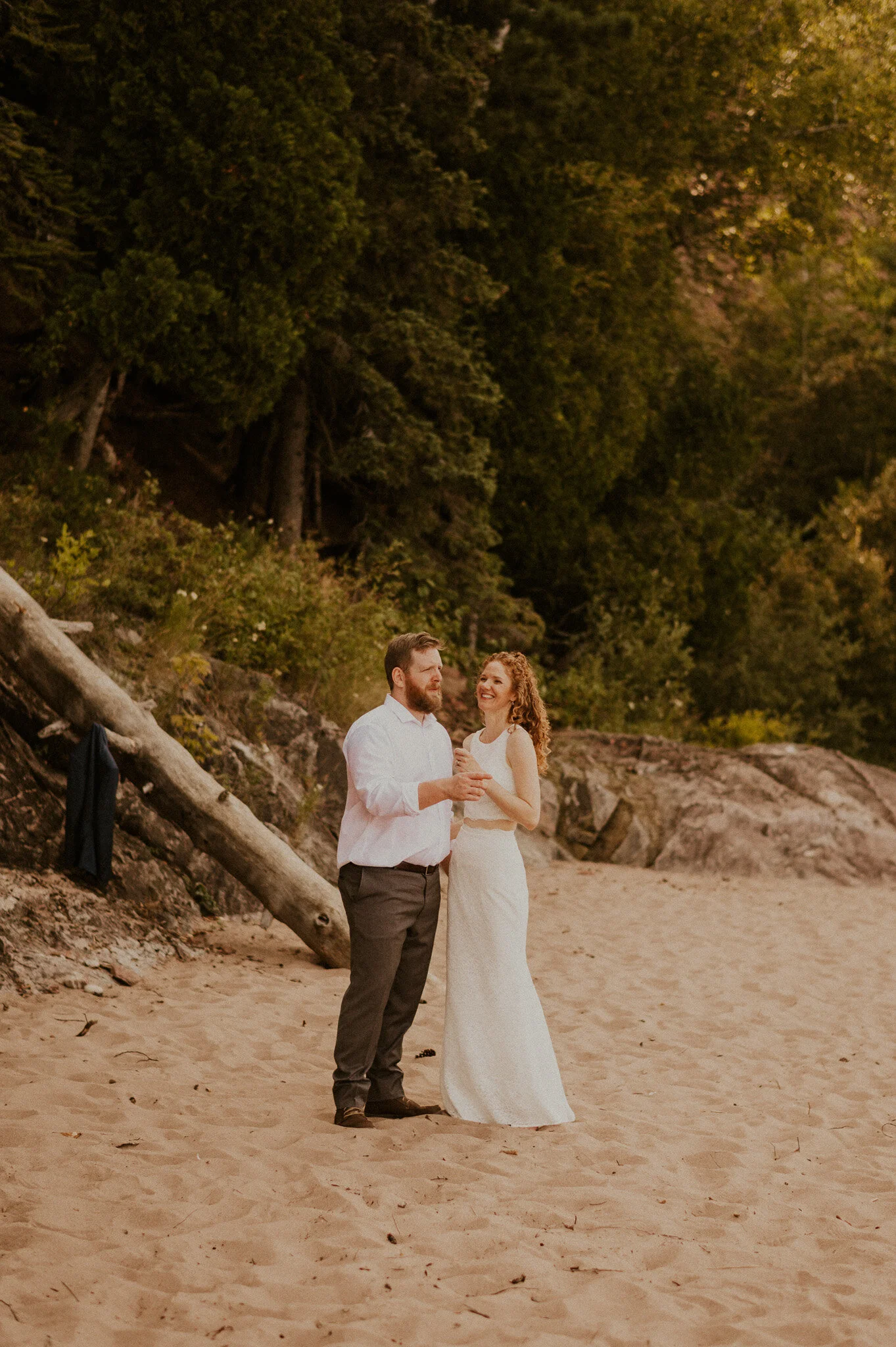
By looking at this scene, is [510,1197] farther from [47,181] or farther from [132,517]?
[47,181]

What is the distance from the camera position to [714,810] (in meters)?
14.4

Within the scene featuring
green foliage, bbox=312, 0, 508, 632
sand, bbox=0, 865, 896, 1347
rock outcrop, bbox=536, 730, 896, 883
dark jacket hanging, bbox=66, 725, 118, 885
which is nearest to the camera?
sand, bbox=0, 865, 896, 1347

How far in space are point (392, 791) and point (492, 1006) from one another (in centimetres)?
108

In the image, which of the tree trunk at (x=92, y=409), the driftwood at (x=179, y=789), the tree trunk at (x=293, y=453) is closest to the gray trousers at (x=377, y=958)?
the driftwood at (x=179, y=789)

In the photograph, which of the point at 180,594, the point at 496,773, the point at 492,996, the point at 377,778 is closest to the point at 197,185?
the point at 180,594

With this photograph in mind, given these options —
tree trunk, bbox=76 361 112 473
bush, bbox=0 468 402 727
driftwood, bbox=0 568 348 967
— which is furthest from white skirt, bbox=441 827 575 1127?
tree trunk, bbox=76 361 112 473

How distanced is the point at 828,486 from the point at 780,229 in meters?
7.79

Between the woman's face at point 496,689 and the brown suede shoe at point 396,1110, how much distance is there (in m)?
1.76

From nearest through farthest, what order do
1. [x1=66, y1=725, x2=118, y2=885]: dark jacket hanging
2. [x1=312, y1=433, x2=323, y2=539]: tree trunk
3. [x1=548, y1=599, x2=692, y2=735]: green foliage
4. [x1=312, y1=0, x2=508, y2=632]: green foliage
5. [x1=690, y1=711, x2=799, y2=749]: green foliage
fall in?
1. [x1=66, y1=725, x2=118, y2=885]: dark jacket hanging
2. [x1=312, y1=0, x2=508, y2=632]: green foliage
3. [x1=312, y1=433, x2=323, y2=539]: tree trunk
4. [x1=548, y1=599, x2=692, y2=735]: green foliage
5. [x1=690, y1=711, x2=799, y2=749]: green foliage

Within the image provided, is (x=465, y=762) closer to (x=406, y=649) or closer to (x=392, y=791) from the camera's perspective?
(x=392, y=791)

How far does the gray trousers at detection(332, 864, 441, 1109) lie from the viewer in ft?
16.9

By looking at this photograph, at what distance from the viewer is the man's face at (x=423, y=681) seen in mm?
5199

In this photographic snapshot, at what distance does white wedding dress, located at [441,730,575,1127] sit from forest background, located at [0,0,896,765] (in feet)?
14.6

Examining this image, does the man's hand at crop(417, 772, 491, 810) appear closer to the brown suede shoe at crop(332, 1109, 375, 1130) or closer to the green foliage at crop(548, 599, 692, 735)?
the brown suede shoe at crop(332, 1109, 375, 1130)
